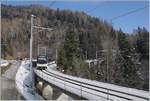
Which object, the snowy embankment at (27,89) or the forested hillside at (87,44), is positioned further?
the forested hillside at (87,44)

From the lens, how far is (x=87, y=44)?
57.7 meters

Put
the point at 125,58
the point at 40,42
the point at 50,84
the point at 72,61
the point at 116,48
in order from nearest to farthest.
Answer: the point at 50,84 → the point at 40,42 → the point at 125,58 → the point at 116,48 → the point at 72,61

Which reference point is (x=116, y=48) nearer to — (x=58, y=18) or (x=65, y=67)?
(x=65, y=67)

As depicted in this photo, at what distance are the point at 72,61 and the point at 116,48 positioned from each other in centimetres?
768

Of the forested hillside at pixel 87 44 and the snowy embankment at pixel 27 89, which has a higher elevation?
the forested hillside at pixel 87 44

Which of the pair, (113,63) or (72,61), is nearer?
(113,63)

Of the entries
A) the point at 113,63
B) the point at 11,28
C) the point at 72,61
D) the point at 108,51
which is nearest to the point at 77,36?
the point at 72,61

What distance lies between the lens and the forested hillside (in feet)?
85.9

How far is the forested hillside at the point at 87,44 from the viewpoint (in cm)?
2617

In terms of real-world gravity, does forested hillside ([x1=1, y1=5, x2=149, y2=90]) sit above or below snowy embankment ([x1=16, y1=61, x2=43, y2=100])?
above

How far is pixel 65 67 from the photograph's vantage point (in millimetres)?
51281

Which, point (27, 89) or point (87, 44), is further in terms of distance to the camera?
point (87, 44)

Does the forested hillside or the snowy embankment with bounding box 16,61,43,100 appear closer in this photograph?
the snowy embankment with bounding box 16,61,43,100

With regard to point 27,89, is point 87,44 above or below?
above
